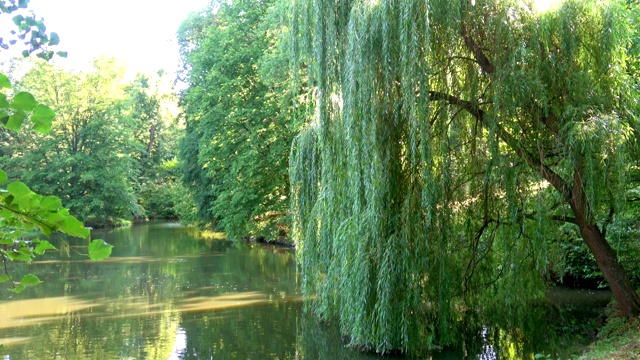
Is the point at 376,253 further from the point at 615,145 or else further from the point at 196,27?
the point at 196,27

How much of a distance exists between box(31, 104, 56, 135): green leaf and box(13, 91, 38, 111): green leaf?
0.04 ft

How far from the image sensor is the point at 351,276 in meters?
7.54

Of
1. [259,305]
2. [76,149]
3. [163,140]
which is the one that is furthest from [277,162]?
[163,140]

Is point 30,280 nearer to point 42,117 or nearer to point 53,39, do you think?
point 42,117

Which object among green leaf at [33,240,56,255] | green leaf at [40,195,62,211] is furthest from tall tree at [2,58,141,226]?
green leaf at [40,195,62,211]

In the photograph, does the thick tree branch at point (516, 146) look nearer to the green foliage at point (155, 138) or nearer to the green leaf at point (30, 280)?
the green leaf at point (30, 280)

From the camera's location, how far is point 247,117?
65.3 feet

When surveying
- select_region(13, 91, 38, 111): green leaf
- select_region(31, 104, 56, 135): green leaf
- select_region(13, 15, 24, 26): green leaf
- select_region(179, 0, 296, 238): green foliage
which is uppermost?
select_region(179, 0, 296, 238): green foliage

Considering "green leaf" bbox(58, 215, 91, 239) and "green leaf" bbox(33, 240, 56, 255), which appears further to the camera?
"green leaf" bbox(33, 240, 56, 255)

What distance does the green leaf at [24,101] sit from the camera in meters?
1.12

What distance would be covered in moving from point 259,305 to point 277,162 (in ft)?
24.1

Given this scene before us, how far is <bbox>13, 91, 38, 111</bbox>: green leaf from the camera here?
112 cm

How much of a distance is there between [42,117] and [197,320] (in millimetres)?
10401

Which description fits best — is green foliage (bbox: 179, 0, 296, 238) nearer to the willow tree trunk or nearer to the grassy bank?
the willow tree trunk
